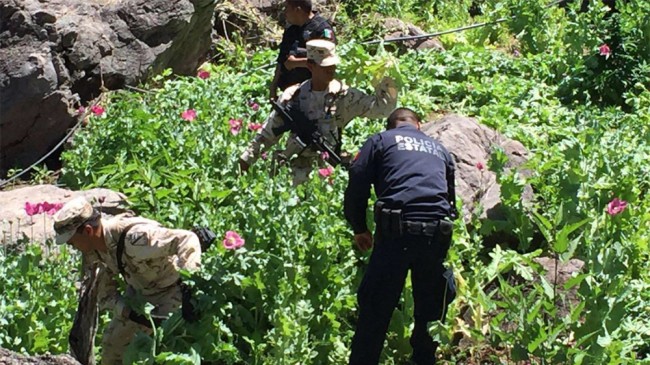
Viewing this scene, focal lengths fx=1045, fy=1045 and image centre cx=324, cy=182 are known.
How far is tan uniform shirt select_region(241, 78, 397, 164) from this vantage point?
6453mm

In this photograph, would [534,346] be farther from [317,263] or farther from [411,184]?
[317,263]

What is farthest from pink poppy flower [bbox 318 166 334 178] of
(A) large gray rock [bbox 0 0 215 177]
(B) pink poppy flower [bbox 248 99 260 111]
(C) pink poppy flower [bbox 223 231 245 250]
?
(A) large gray rock [bbox 0 0 215 177]

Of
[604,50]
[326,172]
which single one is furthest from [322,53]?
[604,50]

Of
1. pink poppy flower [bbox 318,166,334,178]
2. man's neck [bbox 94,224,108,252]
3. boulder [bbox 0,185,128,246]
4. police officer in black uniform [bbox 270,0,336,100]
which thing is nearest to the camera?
man's neck [bbox 94,224,108,252]

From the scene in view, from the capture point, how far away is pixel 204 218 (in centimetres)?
601

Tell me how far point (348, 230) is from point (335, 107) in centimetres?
81

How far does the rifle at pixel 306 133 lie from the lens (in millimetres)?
6523

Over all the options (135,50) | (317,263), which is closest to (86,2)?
(135,50)

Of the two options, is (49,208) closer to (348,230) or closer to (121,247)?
(121,247)

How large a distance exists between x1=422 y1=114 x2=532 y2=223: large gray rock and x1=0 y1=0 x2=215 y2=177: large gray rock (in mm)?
3008

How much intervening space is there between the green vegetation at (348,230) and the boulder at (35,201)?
0.19m

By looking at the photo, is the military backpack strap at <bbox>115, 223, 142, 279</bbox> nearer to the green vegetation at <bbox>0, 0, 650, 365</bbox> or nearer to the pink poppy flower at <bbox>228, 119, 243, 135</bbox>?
the green vegetation at <bbox>0, 0, 650, 365</bbox>

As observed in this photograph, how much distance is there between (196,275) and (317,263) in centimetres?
80

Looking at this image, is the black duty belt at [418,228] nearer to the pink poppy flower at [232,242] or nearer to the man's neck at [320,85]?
the pink poppy flower at [232,242]
